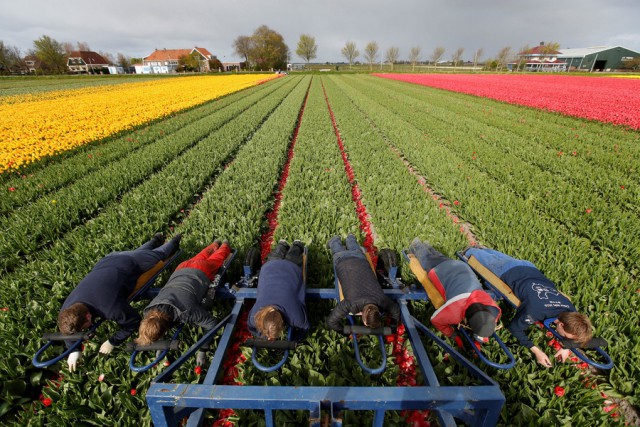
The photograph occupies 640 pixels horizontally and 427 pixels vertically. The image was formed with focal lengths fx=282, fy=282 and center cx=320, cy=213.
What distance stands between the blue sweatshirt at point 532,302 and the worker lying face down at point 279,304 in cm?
204

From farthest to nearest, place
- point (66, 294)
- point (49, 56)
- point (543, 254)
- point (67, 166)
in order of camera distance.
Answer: point (49, 56) < point (67, 166) < point (543, 254) < point (66, 294)

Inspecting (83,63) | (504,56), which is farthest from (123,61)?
(504,56)

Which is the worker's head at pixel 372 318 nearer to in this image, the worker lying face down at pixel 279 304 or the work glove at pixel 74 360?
the worker lying face down at pixel 279 304

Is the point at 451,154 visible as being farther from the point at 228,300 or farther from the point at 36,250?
the point at 36,250

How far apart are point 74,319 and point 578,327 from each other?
4.20 m

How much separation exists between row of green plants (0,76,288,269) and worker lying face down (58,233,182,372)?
254 cm

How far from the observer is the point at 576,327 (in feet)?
7.52

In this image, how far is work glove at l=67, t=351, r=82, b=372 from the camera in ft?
8.60

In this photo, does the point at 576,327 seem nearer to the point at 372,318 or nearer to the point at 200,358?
the point at 372,318

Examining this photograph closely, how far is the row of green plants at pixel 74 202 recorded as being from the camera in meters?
4.45

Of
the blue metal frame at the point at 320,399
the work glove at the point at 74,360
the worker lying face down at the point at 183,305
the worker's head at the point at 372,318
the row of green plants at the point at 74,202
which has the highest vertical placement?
the blue metal frame at the point at 320,399

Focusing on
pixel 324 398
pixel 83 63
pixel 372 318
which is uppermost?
pixel 83 63

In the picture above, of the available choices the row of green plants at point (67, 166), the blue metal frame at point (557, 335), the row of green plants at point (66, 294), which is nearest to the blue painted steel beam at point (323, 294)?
the blue metal frame at point (557, 335)

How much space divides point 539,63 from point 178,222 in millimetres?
126412
